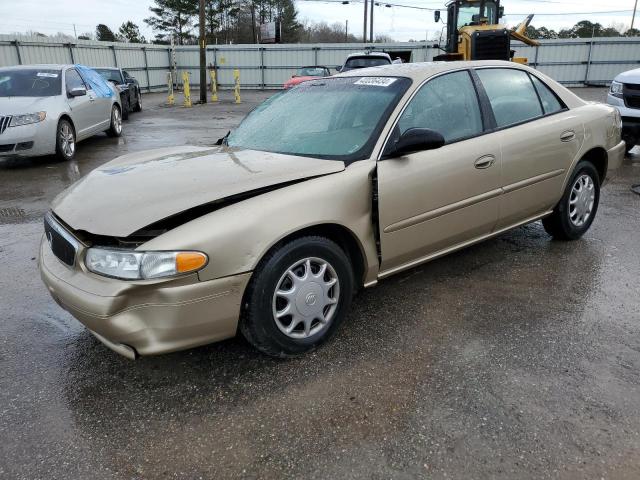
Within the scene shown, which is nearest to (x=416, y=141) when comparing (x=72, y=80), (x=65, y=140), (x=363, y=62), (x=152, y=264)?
(x=152, y=264)

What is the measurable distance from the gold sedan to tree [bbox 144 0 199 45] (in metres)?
58.7

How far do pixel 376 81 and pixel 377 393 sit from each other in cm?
206

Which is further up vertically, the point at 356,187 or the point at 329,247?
the point at 356,187

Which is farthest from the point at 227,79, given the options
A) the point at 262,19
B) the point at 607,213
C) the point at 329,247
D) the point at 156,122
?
the point at 262,19

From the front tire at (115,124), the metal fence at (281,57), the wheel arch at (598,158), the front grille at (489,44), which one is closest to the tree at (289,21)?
the metal fence at (281,57)

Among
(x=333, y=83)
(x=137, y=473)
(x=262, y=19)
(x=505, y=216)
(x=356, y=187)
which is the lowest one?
(x=137, y=473)

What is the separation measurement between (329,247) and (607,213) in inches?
162

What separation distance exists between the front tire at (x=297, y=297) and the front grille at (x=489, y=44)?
43.5 ft

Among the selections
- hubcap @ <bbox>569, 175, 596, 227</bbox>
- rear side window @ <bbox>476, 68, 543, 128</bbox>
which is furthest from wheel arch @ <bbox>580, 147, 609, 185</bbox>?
rear side window @ <bbox>476, 68, 543, 128</bbox>

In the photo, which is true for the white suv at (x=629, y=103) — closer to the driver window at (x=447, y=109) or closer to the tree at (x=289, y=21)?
the driver window at (x=447, y=109)

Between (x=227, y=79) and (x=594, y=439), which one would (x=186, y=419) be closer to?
(x=594, y=439)

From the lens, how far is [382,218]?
2969 millimetres

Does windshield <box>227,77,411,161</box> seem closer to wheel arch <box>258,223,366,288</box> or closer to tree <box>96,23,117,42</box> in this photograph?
wheel arch <box>258,223,366,288</box>

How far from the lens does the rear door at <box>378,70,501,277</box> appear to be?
3043mm
